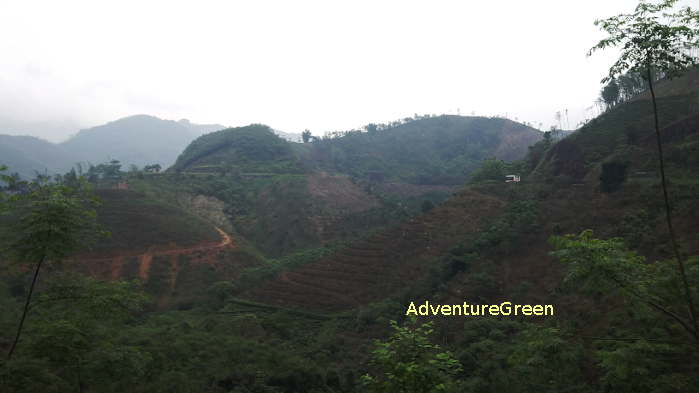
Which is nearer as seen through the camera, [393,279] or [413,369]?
[413,369]

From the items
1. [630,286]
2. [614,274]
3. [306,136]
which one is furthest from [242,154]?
[630,286]

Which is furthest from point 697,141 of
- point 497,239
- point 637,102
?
point 637,102

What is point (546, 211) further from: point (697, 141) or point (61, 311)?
point (61, 311)

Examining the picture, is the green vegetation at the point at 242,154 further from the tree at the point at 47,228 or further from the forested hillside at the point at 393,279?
the tree at the point at 47,228

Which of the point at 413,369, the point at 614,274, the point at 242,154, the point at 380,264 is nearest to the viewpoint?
the point at 413,369

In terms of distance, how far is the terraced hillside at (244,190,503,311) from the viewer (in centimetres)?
3048

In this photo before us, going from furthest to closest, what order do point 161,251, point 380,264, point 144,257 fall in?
point 161,251 → point 144,257 → point 380,264

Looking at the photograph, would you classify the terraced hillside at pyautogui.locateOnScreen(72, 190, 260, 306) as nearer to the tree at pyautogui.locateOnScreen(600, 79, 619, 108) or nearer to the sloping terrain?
the sloping terrain

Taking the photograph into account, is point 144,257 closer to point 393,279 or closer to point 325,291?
point 325,291

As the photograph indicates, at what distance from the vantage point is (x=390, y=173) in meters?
104

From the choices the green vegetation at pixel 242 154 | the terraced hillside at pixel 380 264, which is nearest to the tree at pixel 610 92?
the terraced hillside at pixel 380 264

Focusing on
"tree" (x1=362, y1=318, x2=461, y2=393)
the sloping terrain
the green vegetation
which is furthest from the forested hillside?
the sloping terrain

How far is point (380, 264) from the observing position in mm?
32875

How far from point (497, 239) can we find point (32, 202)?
89.1 feet
